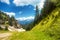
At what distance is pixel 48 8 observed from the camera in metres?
43.4

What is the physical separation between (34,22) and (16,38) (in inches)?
1367

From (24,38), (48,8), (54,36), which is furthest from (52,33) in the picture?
(48,8)

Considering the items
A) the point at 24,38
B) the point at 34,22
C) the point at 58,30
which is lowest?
the point at 34,22

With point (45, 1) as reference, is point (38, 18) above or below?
below

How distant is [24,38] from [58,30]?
4.59m

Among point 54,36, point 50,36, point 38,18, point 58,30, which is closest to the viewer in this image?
point 58,30

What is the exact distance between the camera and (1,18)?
5834 centimetres

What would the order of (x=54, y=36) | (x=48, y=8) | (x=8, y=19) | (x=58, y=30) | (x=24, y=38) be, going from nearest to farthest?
1. (x=58, y=30)
2. (x=54, y=36)
3. (x=24, y=38)
4. (x=48, y=8)
5. (x=8, y=19)

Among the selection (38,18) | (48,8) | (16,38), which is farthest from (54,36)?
(38,18)

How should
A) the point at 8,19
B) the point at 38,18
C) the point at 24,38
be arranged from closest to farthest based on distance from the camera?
1. the point at 24,38
2. the point at 38,18
3. the point at 8,19

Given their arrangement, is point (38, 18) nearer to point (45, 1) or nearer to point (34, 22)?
point (34, 22)

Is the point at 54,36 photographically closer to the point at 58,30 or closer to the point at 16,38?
the point at 58,30

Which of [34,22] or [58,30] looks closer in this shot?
[58,30]

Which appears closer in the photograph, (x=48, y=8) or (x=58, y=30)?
(x=58, y=30)
